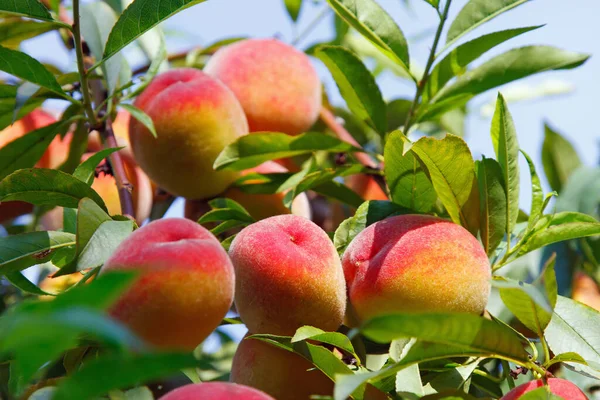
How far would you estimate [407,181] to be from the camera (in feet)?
3.93

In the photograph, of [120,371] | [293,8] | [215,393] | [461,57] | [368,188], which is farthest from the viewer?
[293,8]

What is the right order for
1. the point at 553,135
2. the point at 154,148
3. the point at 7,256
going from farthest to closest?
the point at 553,135 → the point at 154,148 → the point at 7,256

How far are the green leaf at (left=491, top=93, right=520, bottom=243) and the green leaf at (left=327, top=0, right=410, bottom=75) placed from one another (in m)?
0.26

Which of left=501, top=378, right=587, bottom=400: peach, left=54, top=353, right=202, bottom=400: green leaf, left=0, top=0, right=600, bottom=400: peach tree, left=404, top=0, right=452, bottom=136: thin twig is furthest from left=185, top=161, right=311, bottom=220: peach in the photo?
left=54, top=353, right=202, bottom=400: green leaf

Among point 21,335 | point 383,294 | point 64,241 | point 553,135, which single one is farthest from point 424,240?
point 553,135

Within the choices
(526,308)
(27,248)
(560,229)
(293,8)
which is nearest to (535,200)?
(560,229)

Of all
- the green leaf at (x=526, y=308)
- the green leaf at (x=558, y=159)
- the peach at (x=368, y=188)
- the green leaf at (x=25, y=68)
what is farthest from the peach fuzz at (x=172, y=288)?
the green leaf at (x=558, y=159)

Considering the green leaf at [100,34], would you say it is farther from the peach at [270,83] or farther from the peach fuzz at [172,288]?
the peach fuzz at [172,288]

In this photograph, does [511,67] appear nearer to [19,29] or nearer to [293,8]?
[293,8]

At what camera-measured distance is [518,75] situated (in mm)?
1405

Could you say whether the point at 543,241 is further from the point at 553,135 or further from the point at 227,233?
the point at 553,135

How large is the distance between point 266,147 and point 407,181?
0.97 feet

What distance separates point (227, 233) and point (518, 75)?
626mm

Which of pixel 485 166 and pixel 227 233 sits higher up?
pixel 485 166
